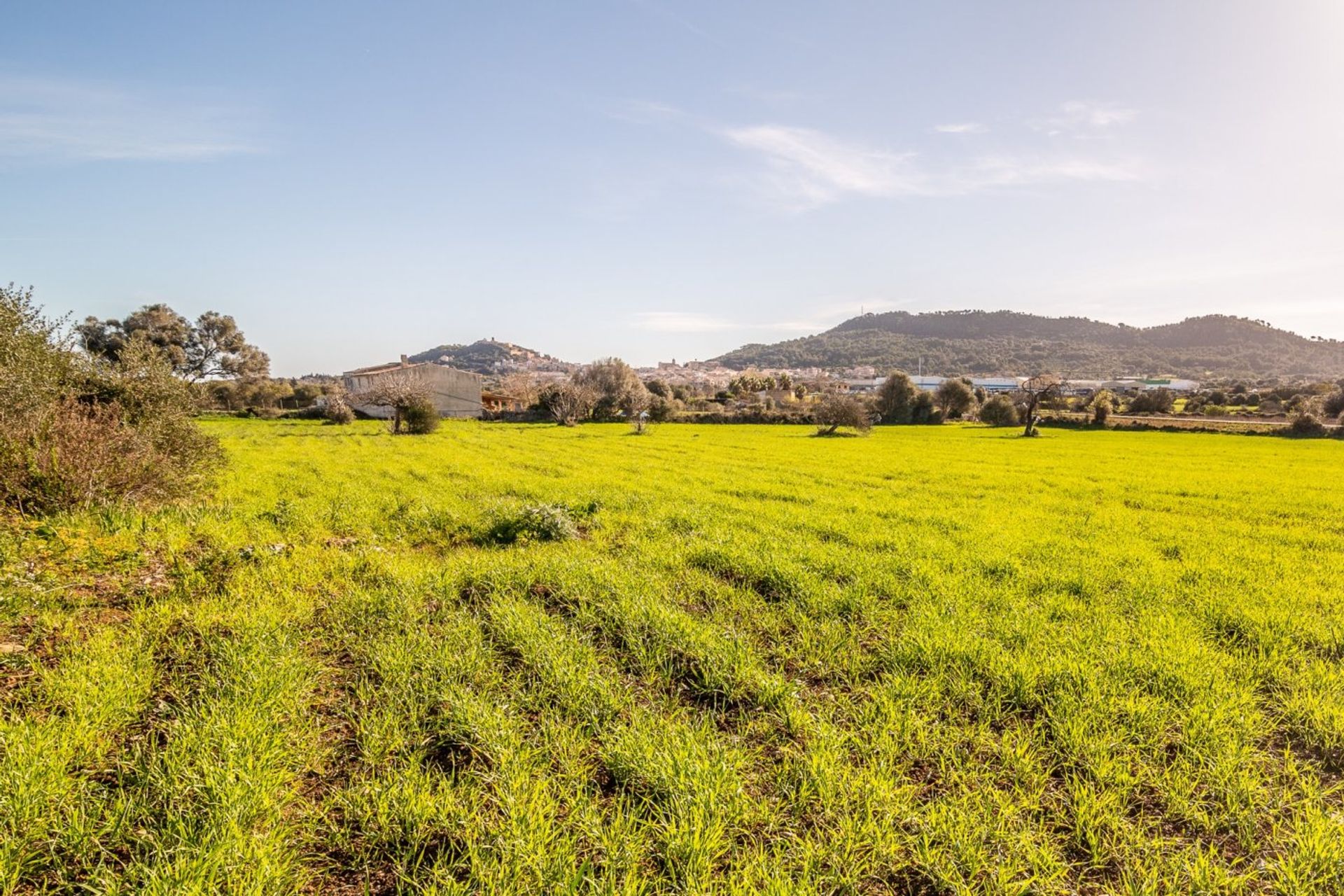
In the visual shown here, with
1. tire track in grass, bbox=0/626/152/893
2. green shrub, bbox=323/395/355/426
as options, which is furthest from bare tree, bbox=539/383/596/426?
tire track in grass, bbox=0/626/152/893

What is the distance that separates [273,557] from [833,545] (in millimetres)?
8593

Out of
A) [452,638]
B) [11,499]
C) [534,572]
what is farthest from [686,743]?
[11,499]

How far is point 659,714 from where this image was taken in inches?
167

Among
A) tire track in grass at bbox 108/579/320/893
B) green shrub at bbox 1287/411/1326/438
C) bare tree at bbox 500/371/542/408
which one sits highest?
bare tree at bbox 500/371/542/408

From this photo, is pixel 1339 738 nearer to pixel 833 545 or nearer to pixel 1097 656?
pixel 1097 656

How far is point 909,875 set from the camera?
2906 mm

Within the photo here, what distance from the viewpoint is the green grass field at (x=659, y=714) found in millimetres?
2900

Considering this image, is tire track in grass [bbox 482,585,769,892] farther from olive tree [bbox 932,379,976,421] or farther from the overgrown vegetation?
olive tree [bbox 932,379,976,421]

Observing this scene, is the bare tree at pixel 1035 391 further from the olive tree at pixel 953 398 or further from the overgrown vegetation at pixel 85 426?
the overgrown vegetation at pixel 85 426

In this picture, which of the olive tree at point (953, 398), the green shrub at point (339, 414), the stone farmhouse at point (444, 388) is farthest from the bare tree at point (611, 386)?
the olive tree at point (953, 398)

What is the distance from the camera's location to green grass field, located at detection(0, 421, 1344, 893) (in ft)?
9.52

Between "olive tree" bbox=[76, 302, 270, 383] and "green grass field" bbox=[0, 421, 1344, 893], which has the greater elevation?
"olive tree" bbox=[76, 302, 270, 383]

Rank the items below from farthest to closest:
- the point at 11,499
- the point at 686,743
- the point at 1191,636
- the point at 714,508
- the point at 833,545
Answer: the point at 714,508 < the point at 833,545 < the point at 11,499 < the point at 1191,636 < the point at 686,743

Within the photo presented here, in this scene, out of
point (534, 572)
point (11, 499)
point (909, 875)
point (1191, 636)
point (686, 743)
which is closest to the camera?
point (909, 875)
